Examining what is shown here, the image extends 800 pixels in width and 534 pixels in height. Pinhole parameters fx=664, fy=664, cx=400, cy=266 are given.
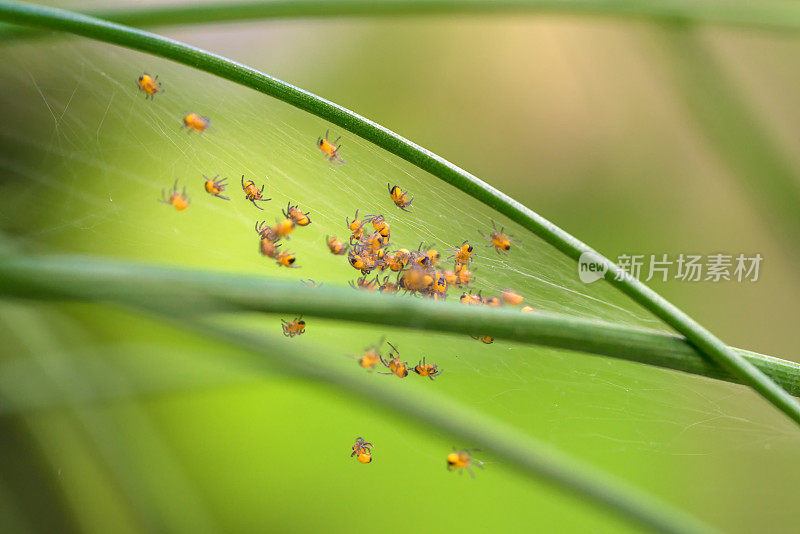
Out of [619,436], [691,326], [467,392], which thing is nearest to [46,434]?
[467,392]

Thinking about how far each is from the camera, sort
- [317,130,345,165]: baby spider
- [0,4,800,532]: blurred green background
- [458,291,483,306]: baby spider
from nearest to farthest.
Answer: [458,291,483,306]: baby spider → [317,130,345,165]: baby spider → [0,4,800,532]: blurred green background

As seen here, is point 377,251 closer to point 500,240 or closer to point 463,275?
point 463,275

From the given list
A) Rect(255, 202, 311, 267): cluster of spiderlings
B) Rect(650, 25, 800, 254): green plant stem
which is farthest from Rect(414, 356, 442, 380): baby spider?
Rect(650, 25, 800, 254): green plant stem

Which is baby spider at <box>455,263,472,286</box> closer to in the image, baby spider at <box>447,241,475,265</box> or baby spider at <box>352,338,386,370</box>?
baby spider at <box>447,241,475,265</box>

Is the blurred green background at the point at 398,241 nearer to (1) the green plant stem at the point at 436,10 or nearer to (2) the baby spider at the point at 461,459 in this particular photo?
(2) the baby spider at the point at 461,459

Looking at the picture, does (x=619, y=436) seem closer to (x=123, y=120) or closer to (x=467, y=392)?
(x=467, y=392)

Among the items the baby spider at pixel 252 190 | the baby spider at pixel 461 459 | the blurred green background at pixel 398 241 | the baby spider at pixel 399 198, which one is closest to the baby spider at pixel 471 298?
the blurred green background at pixel 398 241
